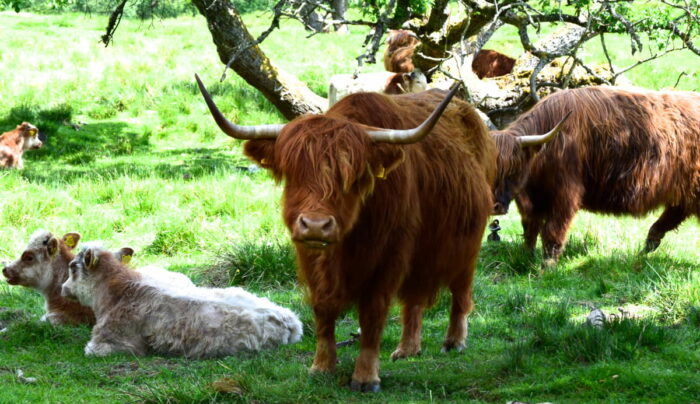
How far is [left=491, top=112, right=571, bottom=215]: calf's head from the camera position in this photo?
8.20 metres

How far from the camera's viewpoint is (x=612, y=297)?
7.45 m

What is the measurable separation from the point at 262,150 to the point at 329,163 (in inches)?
21.5

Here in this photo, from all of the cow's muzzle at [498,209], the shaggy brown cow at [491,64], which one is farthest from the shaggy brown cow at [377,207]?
the shaggy brown cow at [491,64]

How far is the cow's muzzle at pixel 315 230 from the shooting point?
435 centimetres

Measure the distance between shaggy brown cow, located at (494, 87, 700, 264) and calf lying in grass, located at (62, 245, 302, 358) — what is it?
3048mm

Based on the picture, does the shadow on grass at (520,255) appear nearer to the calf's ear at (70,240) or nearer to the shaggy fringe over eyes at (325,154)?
the calf's ear at (70,240)

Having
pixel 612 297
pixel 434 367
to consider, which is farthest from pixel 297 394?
pixel 612 297

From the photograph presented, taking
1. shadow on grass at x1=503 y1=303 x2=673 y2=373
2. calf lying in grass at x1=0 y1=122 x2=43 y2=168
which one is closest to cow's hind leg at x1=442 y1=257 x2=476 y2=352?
shadow on grass at x1=503 y1=303 x2=673 y2=373

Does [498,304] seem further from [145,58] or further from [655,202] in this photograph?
[145,58]

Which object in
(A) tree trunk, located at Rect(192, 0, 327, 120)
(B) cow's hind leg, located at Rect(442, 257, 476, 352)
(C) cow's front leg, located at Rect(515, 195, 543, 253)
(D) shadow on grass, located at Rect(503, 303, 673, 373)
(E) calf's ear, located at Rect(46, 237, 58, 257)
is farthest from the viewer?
(A) tree trunk, located at Rect(192, 0, 327, 120)

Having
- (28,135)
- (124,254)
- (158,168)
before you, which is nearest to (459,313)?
(124,254)

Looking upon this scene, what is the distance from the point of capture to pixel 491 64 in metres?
17.3

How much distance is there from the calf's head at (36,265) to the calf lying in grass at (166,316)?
56 centimetres

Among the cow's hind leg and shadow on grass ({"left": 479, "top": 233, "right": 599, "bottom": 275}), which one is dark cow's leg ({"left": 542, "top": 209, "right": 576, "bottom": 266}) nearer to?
shadow on grass ({"left": 479, "top": 233, "right": 599, "bottom": 275})
